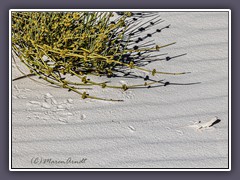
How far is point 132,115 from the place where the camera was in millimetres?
3350

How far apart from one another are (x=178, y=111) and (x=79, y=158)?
19.3 inches

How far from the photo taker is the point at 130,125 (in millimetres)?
3318

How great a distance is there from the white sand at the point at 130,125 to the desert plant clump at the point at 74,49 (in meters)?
0.05

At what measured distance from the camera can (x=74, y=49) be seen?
11.1 ft

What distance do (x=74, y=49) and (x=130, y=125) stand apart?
41 cm

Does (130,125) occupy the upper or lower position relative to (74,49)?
lower

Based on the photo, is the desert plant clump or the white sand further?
the desert plant clump

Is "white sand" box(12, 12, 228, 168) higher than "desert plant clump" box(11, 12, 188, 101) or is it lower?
lower

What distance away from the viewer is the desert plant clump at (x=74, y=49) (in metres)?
3.39

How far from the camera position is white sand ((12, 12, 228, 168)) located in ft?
10.6

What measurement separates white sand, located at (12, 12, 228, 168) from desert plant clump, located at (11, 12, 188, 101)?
0.18ft

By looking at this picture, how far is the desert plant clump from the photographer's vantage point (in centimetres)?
339

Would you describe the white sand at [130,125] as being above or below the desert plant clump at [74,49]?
below
